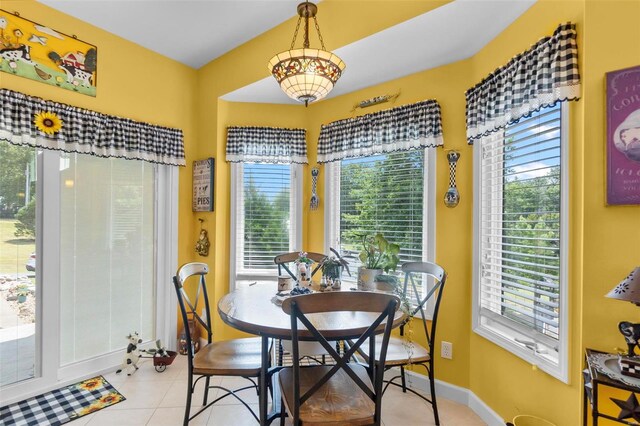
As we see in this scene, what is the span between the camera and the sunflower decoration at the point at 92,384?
2474 mm

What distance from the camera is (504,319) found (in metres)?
2.05

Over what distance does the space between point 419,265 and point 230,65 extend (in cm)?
251

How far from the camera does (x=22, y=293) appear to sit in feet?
7.58

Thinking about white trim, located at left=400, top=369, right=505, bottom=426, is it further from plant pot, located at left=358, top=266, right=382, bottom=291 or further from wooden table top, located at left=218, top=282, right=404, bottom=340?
wooden table top, located at left=218, top=282, right=404, bottom=340

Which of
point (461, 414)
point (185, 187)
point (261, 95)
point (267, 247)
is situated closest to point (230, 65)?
point (261, 95)

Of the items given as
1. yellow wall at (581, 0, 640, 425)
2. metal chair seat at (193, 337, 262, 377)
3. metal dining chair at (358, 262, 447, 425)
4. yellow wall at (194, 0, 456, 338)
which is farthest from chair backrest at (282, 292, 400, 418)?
yellow wall at (194, 0, 456, 338)

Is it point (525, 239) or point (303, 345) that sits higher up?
point (525, 239)

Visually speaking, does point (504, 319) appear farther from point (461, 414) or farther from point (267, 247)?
point (267, 247)

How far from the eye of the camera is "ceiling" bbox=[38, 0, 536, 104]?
1.92m

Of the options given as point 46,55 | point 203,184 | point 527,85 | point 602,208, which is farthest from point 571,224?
point 46,55

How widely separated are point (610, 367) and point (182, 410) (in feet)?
8.04

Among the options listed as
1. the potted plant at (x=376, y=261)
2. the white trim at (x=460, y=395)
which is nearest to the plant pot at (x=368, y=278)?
the potted plant at (x=376, y=261)

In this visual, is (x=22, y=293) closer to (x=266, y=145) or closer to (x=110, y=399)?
(x=110, y=399)

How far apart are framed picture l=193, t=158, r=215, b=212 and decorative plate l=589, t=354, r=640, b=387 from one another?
2934 mm
